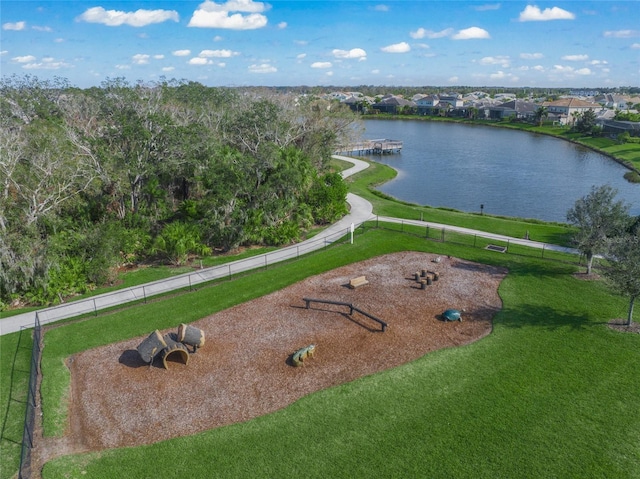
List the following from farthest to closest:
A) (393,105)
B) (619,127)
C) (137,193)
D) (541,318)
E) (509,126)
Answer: (393,105), (509,126), (619,127), (137,193), (541,318)

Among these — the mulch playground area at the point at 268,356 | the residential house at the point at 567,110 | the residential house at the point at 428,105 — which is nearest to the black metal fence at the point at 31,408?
the mulch playground area at the point at 268,356

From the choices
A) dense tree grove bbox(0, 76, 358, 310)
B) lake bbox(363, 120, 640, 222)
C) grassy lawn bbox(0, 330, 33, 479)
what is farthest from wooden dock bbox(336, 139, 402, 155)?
grassy lawn bbox(0, 330, 33, 479)

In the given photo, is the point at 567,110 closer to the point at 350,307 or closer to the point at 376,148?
the point at 376,148

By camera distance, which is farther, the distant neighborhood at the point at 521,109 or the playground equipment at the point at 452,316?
the distant neighborhood at the point at 521,109

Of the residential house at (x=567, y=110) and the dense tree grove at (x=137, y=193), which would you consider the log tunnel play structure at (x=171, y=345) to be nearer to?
the dense tree grove at (x=137, y=193)

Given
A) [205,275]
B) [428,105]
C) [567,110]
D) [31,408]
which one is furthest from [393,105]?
[31,408]

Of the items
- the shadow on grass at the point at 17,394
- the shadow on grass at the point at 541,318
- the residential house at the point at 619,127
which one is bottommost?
the shadow on grass at the point at 17,394

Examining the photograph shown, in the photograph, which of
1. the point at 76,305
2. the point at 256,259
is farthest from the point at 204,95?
the point at 76,305
